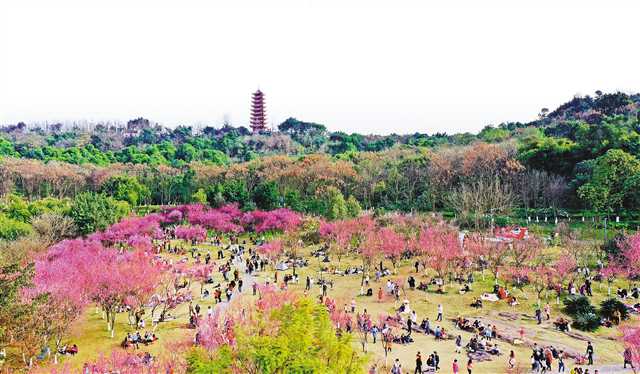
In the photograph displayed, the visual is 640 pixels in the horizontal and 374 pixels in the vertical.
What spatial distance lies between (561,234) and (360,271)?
17.2 m

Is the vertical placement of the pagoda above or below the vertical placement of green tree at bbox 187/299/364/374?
above

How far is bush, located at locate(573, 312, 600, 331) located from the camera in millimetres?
28000

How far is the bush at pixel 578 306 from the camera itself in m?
29.2

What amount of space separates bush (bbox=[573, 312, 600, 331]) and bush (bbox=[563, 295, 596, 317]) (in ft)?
1.93

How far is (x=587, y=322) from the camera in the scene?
28031 millimetres

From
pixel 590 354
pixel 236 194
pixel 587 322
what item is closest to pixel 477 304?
pixel 587 322

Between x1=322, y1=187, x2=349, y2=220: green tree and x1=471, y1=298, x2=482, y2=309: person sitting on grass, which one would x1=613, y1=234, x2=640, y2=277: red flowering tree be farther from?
x1=322, y1=187, x2=349, y2=220: green tree

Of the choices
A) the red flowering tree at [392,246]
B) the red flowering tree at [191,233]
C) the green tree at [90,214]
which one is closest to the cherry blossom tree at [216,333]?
the red flowering tree at [392,246]

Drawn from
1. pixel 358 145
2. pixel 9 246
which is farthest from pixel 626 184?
pixel 358 145

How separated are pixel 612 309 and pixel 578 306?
5.32ft

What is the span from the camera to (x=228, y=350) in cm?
1541

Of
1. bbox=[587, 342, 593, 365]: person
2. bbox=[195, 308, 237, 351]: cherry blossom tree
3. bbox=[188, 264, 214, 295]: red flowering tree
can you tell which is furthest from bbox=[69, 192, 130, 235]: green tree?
bbox=[587, 342, 593, 365]: person

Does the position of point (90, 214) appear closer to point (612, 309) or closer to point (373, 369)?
point (373, 369)

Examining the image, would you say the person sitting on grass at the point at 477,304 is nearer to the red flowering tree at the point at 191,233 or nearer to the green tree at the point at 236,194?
the red flowering tree at the point at 191,233
